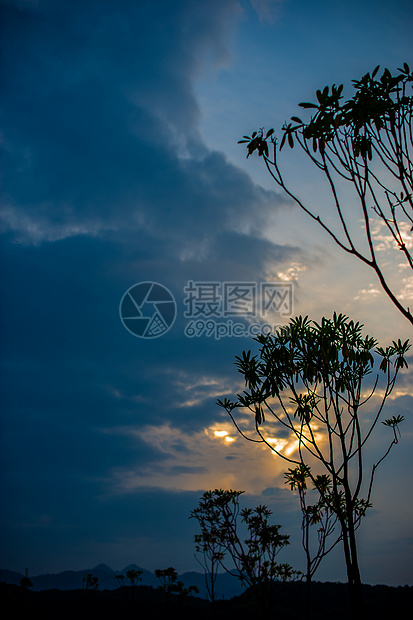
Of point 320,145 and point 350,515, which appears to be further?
point 350,515

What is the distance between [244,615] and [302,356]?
27129 mm

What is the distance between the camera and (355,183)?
5.56 metres

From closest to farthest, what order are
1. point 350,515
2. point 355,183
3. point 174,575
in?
point 355,183, point 350,515, point 174,575

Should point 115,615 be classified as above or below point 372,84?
below

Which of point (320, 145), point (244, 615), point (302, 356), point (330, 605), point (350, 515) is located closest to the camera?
point (320, 145)

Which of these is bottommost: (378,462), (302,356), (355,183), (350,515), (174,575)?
(174,575)

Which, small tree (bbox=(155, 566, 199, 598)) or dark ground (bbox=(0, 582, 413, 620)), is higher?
small tree (bbox=(155, 566, 199, 598))

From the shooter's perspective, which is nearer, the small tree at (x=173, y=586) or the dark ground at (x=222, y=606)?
the small tree at (x=173, y=586)

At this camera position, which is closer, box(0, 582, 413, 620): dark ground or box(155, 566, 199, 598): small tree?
box(155, 566, 199, 598): small tree

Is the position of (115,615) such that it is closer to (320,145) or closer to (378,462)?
(378,462)

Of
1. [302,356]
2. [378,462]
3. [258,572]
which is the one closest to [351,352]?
[302,356]

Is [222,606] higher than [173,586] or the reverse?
the reverse

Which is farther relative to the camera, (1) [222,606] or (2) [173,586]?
(1) [222,606]

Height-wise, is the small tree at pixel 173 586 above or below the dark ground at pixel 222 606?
above
